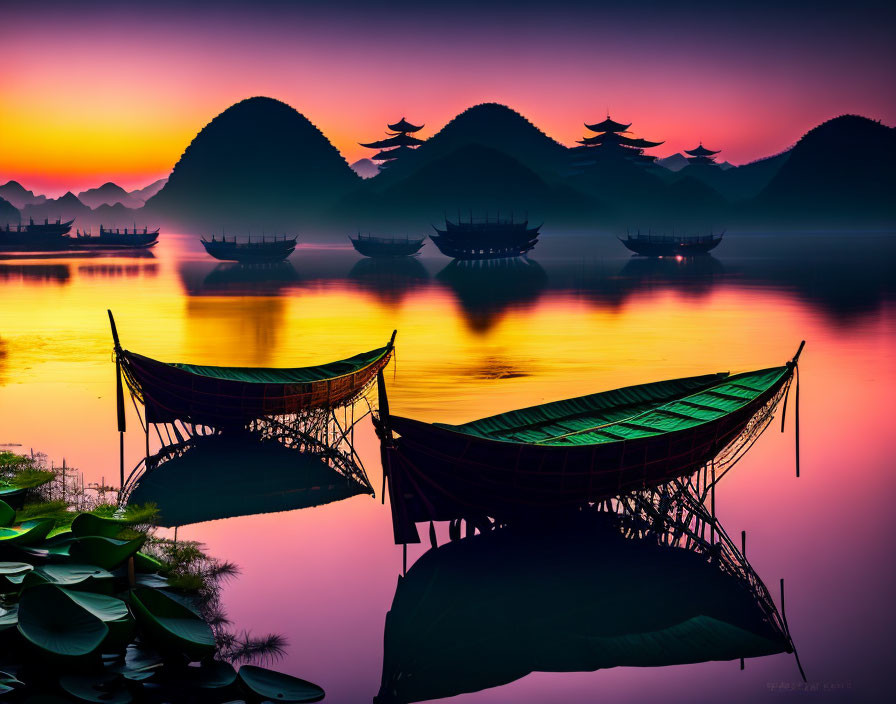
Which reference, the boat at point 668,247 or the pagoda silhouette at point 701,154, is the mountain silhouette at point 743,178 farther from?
the boat at point 668,247

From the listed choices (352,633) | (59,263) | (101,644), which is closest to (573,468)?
(352,633)

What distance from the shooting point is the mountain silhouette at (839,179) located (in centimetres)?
13375

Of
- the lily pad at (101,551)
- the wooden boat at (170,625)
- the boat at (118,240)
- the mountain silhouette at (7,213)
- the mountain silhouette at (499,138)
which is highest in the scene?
the mountain silhouette at (499,138)

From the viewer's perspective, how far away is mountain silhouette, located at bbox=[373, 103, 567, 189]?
148m

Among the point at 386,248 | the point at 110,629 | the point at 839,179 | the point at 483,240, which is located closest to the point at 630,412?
the point at 110,629

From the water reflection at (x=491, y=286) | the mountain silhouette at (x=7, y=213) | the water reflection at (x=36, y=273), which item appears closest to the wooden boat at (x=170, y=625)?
the water reflection at (x=491, y=286)

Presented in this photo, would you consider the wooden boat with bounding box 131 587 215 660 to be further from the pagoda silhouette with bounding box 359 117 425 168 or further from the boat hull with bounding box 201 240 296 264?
the pagoda silhouette with bounding box 359 117 425 168

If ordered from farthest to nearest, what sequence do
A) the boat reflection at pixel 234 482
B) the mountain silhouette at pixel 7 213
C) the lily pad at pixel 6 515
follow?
the mountain silhouette at pixel 7 213 < the boat reflection at pixel 234 482 < the lily pad at pixel 6 515

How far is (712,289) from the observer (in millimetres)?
42938

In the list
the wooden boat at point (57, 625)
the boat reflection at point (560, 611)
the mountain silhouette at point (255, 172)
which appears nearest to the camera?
the wooden boat at point (57, 625)

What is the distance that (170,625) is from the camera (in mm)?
6078

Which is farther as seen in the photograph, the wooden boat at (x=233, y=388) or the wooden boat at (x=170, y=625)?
the wooden boat at (x=233, y=388)

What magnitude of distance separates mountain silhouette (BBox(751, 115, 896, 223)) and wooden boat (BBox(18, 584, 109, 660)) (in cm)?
13901

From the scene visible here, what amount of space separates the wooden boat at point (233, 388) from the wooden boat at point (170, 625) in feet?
16.8
